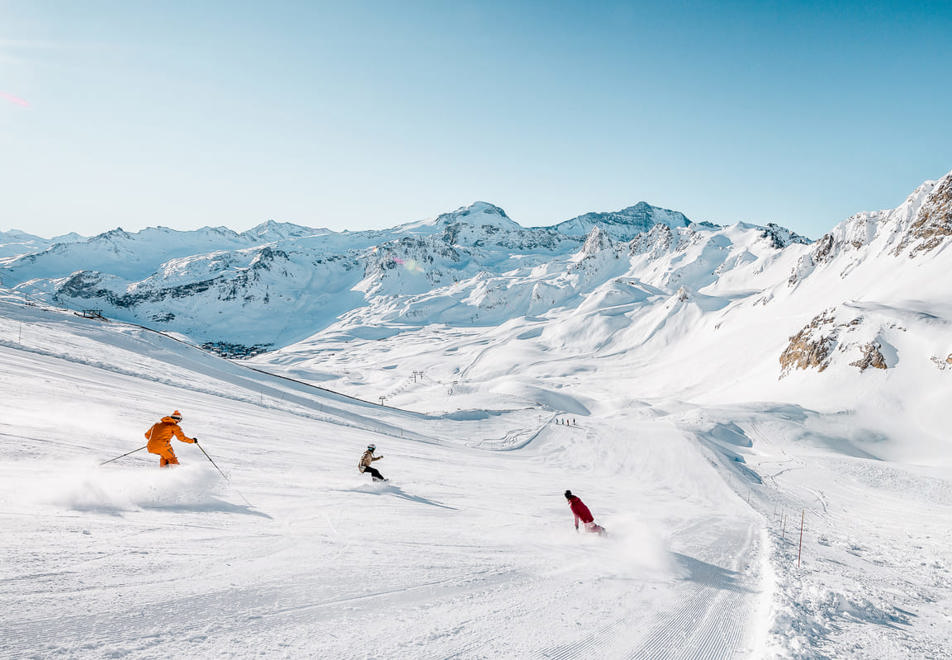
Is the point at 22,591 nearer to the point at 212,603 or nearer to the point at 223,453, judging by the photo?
the point at 212,603

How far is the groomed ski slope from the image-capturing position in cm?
465

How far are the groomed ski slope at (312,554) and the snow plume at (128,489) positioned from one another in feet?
0.16

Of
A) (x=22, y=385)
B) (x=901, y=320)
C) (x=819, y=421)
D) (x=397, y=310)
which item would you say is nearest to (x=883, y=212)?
(x=901, y=320)

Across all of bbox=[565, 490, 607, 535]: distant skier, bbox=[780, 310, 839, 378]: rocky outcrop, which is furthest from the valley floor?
bbox=[780, 310, 839, 378]: rocky outcrop

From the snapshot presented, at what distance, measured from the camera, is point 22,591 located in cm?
438

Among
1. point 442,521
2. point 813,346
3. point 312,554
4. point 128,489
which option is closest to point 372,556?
point 312,554

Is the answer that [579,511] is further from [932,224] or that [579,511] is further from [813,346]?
[932,224]

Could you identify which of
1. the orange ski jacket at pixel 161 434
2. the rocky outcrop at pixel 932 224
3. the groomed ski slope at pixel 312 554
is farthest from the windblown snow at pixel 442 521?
the rocky outcrop at pixel 932 224

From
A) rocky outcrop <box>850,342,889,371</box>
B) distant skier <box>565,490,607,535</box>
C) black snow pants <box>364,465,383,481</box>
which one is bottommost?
black snow pants <box>364,465,383,481</box>

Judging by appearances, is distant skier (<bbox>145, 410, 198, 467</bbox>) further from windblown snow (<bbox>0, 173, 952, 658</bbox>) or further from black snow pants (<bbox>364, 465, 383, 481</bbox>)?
black snow pants (<bbox>364, 465, 383, 481</bbox>)

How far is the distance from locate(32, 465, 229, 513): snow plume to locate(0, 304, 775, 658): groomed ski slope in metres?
0.05

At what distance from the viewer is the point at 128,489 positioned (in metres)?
7.77

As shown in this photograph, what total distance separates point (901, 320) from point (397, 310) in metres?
168

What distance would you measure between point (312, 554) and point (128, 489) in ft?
12.8
